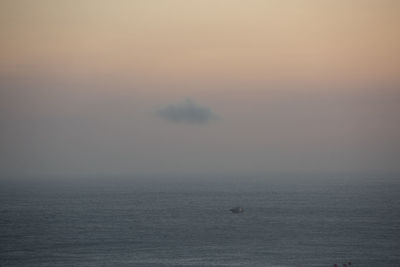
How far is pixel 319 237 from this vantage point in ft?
374

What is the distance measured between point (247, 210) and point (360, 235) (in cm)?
5645

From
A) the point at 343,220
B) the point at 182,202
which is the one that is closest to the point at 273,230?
the point at 343,220

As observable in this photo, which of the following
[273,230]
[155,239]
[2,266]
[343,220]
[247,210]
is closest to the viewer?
[2,266]

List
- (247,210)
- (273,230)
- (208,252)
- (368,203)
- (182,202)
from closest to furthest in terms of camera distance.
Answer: (208,252)
(273,230)
(247,210)
(368,203)
(182,202)

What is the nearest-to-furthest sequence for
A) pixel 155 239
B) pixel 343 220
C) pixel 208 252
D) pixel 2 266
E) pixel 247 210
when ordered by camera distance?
pixel 2 266 < pixel 208 252 < pixel 155 239 < pixel 343 220 < pixel 247 210

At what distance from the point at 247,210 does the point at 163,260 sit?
7984 centimetres

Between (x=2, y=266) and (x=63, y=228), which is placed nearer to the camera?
(x=2, y=266)

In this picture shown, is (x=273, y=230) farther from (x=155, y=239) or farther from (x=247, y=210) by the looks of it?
(x=247, y=210)

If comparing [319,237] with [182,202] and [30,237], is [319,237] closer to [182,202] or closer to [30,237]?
[30,237]

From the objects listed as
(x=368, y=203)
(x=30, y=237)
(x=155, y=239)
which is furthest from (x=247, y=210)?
(x=30, y=237)

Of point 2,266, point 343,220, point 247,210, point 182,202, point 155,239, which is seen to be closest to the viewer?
point 2,266

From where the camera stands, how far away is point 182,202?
199875mm

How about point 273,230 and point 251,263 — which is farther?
point 273,230

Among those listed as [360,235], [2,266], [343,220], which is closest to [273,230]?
[360,235]
